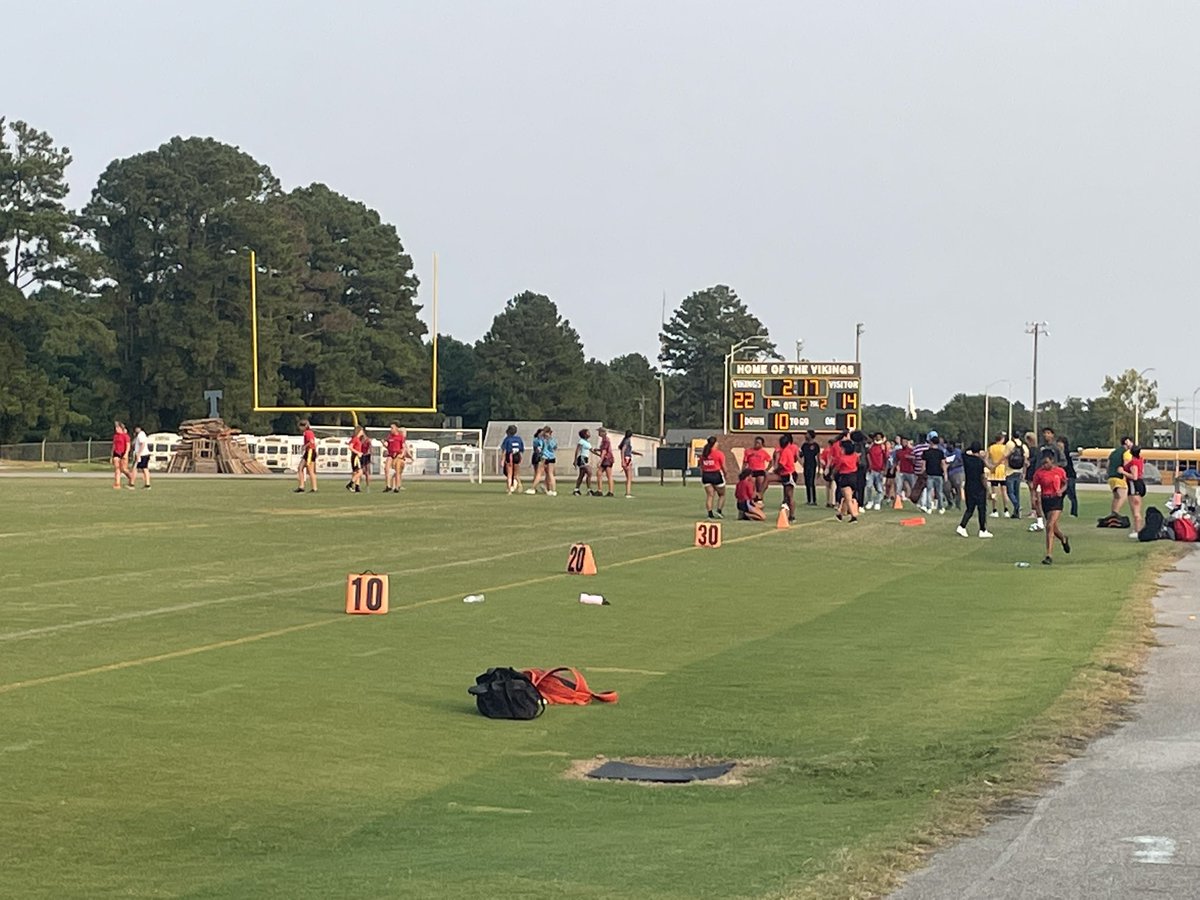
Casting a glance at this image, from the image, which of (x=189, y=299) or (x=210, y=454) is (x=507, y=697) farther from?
(x=189, y=299)

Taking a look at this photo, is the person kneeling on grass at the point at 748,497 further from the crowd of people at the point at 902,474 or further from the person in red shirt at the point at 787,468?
the person in red shirt at the point at 787,468

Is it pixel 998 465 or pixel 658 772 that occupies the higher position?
pixel 998 465

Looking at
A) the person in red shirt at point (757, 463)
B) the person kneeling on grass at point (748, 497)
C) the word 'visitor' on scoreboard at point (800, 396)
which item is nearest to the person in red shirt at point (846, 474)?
the person in red shirt at point (757, 463)

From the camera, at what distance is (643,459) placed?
299 feet

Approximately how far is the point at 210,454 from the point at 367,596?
53.2m

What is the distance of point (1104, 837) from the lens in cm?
752

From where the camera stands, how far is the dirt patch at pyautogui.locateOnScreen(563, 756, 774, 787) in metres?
9.70

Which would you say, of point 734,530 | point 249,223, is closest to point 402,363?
point 249,223

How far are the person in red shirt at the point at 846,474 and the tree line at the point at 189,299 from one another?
189 feet

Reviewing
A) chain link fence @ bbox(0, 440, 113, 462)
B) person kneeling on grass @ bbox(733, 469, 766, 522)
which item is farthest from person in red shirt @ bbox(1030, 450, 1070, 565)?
chain link fence @ bbox(0, 440, 113, 462)

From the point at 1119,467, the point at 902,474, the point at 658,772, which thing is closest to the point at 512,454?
the point at 902,474

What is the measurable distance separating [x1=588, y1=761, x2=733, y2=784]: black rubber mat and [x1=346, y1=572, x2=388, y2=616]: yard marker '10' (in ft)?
23.6

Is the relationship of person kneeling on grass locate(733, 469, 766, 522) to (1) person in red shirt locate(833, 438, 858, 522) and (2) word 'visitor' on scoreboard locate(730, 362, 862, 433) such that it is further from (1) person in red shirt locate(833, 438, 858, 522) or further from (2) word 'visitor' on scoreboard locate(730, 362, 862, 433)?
(2) word 'visitor' on scoreboard locate(730, 362, 862, 433)

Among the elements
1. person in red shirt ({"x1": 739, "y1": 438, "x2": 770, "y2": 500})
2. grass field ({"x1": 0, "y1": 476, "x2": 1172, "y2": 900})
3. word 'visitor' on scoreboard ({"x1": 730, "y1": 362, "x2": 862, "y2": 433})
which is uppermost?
word 'visitor' on scoreboard ({"x1": 730, "y1": 362, "x2": 862, "y2": 433})
